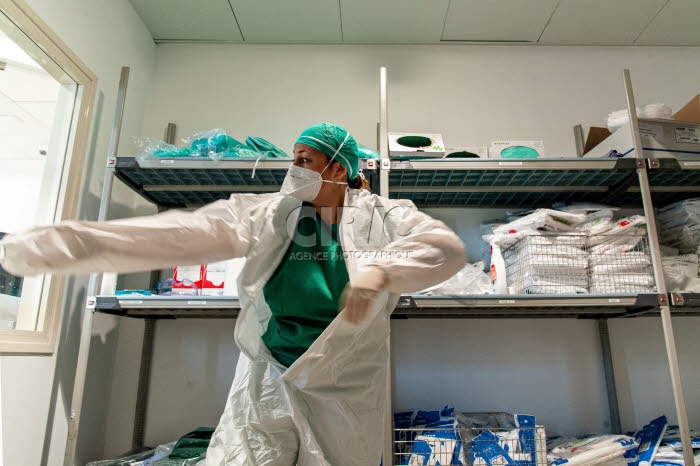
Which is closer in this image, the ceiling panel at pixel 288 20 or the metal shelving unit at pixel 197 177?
the metal shelving unit at pixel 197 177

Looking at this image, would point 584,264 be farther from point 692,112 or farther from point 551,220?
point 692,112

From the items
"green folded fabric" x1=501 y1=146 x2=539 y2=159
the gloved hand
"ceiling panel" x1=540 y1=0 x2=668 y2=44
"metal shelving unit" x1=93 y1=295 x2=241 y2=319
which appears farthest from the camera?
"ceiling panel" x1=540 y1=0 x2=668 y2=44

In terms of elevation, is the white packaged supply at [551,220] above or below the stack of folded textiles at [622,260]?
above

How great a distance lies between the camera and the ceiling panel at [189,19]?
2.25 meters

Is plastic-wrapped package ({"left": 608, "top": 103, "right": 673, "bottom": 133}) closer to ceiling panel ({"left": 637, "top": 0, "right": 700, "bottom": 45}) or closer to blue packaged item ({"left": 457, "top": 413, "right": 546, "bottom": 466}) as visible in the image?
ceiling panel ({"left": 637, "top": 0, "right": 700, "bottom": 45})

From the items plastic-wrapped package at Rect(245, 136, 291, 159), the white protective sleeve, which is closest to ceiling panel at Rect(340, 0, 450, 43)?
plastic-wrapped package at Rect(245, 136, 291, 159)

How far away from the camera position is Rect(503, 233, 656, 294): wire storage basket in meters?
1.72

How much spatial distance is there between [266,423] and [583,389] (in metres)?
1.56

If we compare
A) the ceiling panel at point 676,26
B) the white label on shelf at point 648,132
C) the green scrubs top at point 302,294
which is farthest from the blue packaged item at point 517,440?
the ceiling panel at point 676,26

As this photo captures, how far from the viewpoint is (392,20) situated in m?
2.34

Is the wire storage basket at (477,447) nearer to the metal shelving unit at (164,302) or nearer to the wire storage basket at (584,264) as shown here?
the wire storage basket at (584,264)

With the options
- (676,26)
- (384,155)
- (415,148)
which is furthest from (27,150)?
(676,26)

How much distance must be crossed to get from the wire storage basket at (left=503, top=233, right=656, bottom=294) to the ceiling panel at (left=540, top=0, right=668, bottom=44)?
1.18 metres

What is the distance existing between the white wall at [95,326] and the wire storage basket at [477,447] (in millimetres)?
1255
